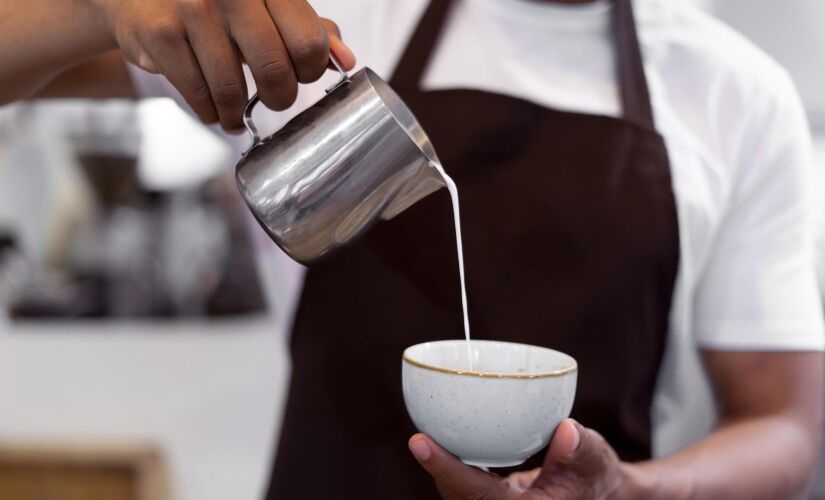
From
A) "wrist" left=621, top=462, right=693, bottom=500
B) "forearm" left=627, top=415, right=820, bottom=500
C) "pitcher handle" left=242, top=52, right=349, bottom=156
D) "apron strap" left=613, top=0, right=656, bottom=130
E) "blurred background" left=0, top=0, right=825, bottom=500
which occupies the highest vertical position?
"pitcher handle" left=242, top=52, right=349, bottom=156

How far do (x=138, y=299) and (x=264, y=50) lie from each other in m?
1.53

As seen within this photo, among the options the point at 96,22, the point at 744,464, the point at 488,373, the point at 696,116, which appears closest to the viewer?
the point at 488,373

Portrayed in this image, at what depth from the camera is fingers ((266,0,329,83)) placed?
743mm

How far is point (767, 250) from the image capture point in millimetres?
1180

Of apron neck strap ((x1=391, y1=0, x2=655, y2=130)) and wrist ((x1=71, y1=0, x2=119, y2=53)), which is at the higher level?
wrist ((x1=71, y1=0, x2=119, y2=53))

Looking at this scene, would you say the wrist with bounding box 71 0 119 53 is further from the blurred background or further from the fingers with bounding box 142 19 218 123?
the blurred background

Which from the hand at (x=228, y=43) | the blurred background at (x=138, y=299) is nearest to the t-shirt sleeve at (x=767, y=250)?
the hand at (x=228, y=43)

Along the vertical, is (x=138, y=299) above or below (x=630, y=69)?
below

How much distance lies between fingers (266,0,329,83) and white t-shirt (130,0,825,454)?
40 cm

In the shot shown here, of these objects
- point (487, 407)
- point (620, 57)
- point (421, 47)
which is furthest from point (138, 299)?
point (487, 407)

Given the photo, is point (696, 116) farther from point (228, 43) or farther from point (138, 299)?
point (138, 299)

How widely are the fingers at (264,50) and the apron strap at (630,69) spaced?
589 millimetres

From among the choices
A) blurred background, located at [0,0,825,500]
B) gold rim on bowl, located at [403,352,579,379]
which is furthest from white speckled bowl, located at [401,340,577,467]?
blurred background, located at [0,0,825,500]

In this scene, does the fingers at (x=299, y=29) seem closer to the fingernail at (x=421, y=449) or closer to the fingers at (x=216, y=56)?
the fingers at (x=216, y=56)
